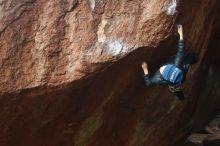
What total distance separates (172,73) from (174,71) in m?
0.05

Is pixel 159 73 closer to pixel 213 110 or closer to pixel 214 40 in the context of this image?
pixel 214 40

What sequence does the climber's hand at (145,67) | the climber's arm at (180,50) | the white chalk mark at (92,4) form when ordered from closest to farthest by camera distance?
the white chalk mark at (92,4) < the climber's arm at (180,50) < the climber's hand at (145,67)

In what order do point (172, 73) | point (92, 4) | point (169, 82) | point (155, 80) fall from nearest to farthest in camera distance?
point (92, 4), point (172, 73), point (169, 82), point (155, 80)

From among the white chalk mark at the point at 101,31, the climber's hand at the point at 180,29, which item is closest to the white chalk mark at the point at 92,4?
the white chalk mark at the point at 101,31

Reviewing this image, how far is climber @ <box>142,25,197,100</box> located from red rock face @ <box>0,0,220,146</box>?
0.25m

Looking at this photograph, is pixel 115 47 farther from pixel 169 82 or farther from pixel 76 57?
pixel 169 82

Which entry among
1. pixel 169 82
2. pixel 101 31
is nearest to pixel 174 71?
pixel 169 82

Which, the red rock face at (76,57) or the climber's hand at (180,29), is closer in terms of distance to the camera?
the red rock face at (76,57)

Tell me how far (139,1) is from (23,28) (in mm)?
1983

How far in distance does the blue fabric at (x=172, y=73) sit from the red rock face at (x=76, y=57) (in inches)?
16.8

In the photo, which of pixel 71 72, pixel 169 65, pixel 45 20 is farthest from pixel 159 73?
pixel 45 20

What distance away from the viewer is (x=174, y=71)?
322 inches

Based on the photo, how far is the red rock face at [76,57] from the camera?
25.3 feet

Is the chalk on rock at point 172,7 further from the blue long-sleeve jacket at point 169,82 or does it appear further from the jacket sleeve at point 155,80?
the jacket sleeve at point 155,80
